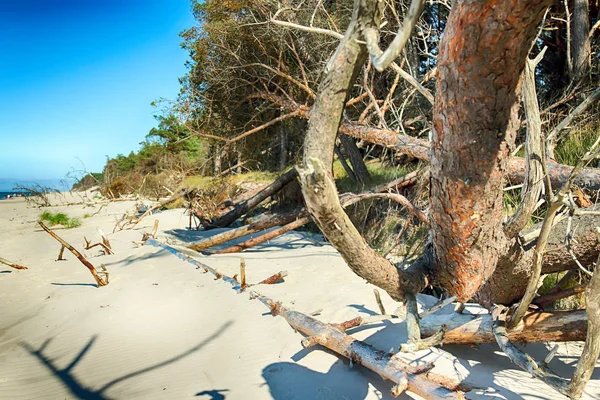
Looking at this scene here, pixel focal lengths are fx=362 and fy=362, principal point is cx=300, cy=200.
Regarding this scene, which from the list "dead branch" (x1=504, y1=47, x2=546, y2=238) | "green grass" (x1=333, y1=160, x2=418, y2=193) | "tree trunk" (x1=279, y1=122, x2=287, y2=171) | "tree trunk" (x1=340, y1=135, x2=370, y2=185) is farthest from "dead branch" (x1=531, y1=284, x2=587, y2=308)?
"tree trunk" (x1=279, y1=122, x2=287, y2=171)

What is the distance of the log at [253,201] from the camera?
8758 millimetres

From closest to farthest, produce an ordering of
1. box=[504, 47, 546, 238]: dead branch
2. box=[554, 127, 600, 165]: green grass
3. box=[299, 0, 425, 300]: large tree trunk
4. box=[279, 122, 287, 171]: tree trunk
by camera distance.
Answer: box=[299, 0, 425, 300]: large tree trunk, box=[504, 47, 546, 238]: dead branch, box=[554, 127, 600, 165]: green grass, box=[279, 122, 287, 171]: tree trunk

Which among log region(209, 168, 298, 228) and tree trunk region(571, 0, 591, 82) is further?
log region(209, 168, 298, 228)

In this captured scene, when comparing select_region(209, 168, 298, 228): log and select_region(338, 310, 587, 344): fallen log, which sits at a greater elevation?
select_region(209, 168, 298, 228): log

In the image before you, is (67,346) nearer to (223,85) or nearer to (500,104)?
(500,104)


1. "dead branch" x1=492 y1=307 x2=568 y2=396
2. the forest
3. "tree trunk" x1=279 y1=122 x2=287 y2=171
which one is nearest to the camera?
the forest

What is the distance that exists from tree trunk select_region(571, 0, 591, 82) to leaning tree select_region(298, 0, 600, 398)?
18.8 feet

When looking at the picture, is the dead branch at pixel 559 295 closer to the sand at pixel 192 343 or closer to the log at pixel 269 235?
the sand at pixel 192 343

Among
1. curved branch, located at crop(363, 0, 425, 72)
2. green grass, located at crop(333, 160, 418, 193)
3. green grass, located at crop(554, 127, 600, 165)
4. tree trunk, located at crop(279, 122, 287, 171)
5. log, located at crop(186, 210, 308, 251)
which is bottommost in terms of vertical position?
log, located at crop(186, 210, 308, 251)

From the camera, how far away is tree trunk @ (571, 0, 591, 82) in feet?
20.7

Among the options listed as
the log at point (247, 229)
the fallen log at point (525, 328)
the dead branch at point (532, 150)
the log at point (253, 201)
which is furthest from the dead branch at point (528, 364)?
the log at point (253, 201)

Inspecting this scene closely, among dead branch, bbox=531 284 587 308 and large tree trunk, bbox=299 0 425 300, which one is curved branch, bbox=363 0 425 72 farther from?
dead branch, bbox=531 284 587 308

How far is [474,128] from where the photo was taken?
5.75 ft

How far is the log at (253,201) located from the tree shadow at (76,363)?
199 inches
